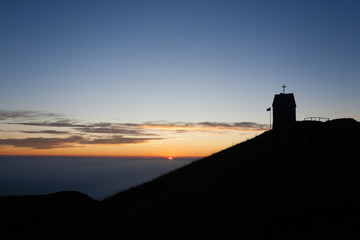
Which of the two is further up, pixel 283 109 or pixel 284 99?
pixel 284 99

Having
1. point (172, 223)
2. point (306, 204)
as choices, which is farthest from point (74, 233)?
point (306, 204)

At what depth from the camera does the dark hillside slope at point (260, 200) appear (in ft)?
40.8

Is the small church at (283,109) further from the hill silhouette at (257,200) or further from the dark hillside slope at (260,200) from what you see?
the dark hillside slope at (260,200)

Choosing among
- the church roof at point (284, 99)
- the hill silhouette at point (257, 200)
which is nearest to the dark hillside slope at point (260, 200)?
the hill silhouette at point (257, 200)

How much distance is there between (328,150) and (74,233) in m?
24.4

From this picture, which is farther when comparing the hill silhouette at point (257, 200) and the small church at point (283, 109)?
the small church at point (283, 109)

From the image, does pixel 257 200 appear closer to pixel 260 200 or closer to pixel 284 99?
pixel 260 200

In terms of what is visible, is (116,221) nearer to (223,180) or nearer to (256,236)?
(223,180)

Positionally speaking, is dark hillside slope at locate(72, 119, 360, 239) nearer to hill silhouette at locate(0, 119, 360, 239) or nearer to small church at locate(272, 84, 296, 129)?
hill silhouette at locate(0, 119, 360, 239)

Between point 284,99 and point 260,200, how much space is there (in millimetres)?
35202

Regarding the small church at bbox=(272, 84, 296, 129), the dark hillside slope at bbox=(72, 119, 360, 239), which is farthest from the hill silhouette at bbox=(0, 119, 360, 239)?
the small church at bbox=(272, 84, 296, 129)

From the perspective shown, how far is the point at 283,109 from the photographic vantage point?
4712cm

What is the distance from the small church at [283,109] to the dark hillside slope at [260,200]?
15.5 metres

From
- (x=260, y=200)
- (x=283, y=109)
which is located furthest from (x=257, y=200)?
(x=283, y=109)
